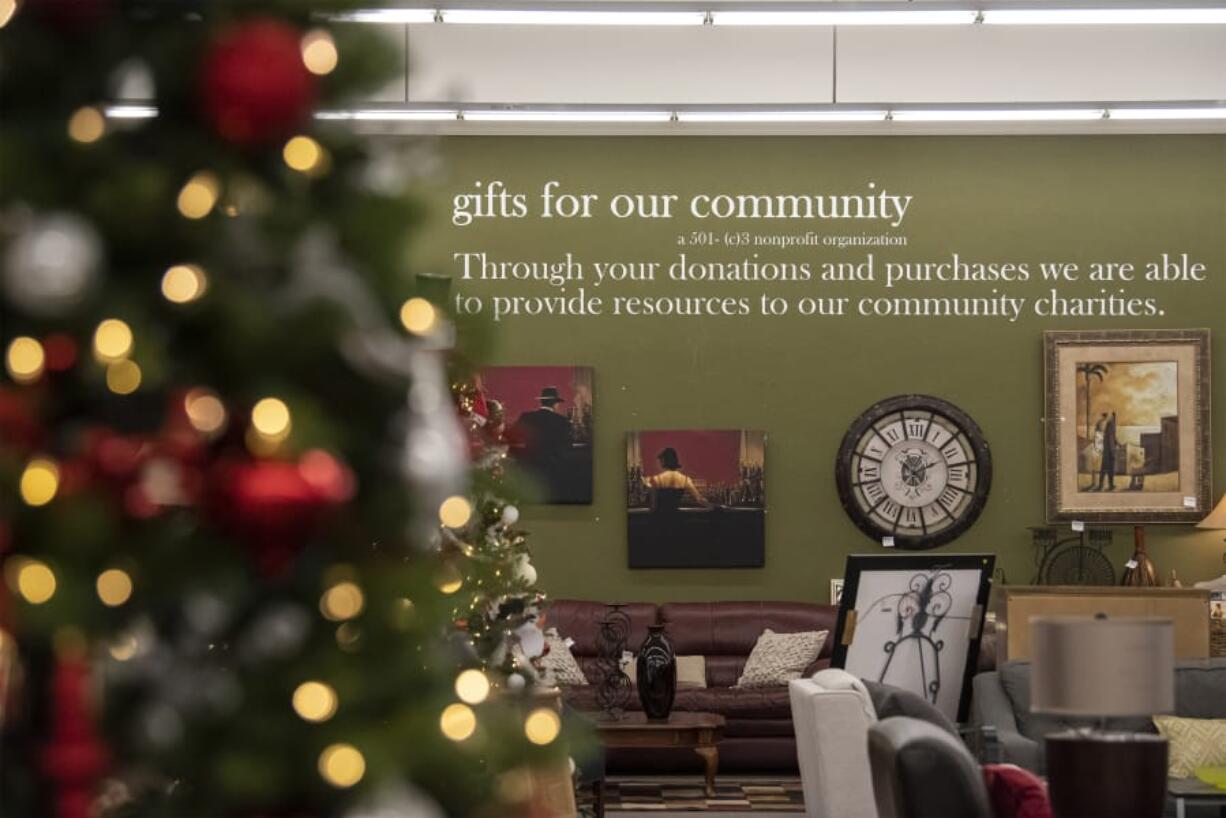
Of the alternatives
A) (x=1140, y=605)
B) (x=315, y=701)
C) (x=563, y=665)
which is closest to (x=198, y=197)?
(x=315, y=701)

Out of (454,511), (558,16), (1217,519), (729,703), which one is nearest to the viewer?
(454,511)

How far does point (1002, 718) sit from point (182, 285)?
638 centimetres

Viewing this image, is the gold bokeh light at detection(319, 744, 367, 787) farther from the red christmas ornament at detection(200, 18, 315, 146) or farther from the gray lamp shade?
the gray lamp shade

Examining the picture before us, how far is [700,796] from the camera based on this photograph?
9383mm

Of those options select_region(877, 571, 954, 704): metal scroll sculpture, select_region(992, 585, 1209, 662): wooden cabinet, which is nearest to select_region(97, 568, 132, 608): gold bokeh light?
select_region(877, 571, 954, 704): metal scroll sculpture

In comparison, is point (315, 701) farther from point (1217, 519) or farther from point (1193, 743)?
point (1217, 519)

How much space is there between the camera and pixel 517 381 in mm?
11336

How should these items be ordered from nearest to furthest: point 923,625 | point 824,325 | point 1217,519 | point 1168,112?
point 923,625, point 1168,112, point 1217,519, point 824,325

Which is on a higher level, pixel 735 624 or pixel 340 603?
pixel 340 603

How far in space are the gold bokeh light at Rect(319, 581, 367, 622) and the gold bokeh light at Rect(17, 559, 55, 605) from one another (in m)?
0.30

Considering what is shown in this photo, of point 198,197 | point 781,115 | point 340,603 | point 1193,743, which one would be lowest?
point 1193,743

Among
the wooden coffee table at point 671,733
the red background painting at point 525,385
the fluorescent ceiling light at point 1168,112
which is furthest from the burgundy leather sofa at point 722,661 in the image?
the fluorescent ceiling light at point 1168,112

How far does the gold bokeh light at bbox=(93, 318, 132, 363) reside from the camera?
1918 millimetres

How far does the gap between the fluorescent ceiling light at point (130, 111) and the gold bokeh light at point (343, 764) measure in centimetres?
75
